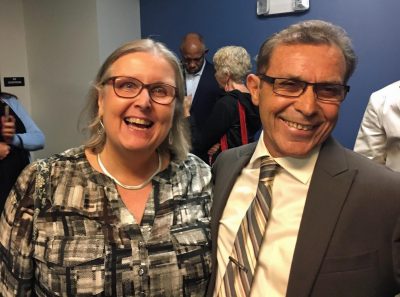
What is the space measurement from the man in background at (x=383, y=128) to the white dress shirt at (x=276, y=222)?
101 cm

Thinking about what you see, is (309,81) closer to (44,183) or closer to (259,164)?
(259,164)

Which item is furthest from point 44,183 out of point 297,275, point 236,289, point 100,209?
point 297,275

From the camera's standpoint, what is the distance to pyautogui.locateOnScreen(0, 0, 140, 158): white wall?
3670 millimetres

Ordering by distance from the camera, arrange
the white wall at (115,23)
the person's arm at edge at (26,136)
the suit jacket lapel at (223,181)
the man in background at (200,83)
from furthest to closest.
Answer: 1. the white wall at (115,23)
2. the man in background at (200,83)
3. the person's arm at edge at (26,136)
4. the suit jacket lapel at (223,181)

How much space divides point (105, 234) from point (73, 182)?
0.20 metres

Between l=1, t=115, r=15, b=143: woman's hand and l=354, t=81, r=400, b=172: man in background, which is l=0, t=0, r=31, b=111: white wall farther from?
l=354, t=81, r=400, b=172: man in background

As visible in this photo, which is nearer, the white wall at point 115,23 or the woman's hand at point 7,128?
the woman's hand at point 7,128

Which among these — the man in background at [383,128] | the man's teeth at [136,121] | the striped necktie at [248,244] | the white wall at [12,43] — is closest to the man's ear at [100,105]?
the man's teeth at [136,121]

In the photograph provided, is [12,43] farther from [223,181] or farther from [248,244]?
[248,244]

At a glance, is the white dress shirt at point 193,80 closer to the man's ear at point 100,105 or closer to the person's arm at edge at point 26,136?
the person's arm at edge at point 26,136

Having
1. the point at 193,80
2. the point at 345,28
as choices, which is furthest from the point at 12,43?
the point at 345,28

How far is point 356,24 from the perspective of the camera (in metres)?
2.93

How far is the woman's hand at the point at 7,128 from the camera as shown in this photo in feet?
8.09

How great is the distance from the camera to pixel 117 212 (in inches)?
50.3
